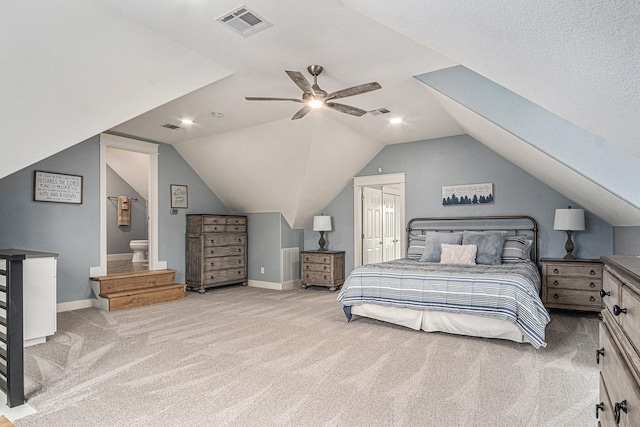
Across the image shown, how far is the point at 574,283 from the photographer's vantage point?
15.2ft

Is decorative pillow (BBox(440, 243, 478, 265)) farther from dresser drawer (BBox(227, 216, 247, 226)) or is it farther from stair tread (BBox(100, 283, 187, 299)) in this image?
stair tread (BBox(100, 283, 187, 299))

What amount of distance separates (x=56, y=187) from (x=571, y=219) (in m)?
6.68

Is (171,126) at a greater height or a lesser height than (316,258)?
greater

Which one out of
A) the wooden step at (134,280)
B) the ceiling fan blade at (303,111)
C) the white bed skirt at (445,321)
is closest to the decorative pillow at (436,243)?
the white bed skirt at (445,321)

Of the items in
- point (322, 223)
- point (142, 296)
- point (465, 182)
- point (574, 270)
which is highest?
point (465, 182)

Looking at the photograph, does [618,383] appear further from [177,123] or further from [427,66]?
[177,123]

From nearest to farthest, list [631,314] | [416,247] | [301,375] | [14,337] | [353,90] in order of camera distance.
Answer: [631,314] < [14,337] < [301,375] < [353,90] < [416,247]

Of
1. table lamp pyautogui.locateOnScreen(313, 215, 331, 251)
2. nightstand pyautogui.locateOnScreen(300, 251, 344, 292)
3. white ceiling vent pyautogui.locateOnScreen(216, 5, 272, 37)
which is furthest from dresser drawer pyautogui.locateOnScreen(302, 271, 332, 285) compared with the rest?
white ceiling vent pyautogui.locateOnScreen(216, 5, 272, 37)

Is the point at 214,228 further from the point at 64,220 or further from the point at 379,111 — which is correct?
the point at 379,111

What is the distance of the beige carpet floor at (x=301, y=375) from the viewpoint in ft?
7.47

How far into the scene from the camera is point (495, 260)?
16.0 ft

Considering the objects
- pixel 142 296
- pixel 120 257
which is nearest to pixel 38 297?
pixel 142 296

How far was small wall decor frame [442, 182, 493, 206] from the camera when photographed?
5.76 metres

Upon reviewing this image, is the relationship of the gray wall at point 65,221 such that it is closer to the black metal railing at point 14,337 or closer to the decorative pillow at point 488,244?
the black metal railing at point 14,337
